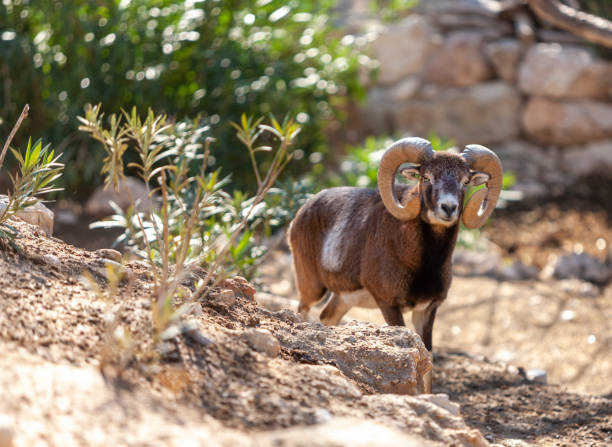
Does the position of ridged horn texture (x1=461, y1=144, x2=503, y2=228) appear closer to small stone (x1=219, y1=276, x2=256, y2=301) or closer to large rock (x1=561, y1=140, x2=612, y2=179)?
small stone (x1=219, y1=276, x2=256, y2=301)

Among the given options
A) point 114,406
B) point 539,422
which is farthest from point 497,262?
point 114,406

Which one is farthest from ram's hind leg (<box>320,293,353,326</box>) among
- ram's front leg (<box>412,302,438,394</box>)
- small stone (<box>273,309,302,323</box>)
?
small stone (<box>273,309,302,323</box>)

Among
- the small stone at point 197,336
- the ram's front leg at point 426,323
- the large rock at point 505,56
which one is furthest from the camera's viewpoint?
the large rock at point 505,56

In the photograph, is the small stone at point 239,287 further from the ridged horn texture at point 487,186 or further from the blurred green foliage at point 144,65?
the blurred green foliage at point 144,65

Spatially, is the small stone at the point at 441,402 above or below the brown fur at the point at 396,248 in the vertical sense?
above

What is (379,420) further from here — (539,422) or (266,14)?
(266,14)

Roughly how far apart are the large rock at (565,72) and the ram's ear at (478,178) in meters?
7.40

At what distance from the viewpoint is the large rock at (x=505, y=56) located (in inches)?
482

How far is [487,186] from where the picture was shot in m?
5.33

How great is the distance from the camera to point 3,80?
9.35 meters

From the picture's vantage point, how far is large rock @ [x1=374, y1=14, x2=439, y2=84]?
500 inches

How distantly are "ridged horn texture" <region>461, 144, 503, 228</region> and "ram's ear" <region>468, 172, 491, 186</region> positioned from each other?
0.17ft

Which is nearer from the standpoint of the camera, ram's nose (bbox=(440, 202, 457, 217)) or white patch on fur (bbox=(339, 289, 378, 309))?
ram's nose (bbox=(440, 202, 457, 217))

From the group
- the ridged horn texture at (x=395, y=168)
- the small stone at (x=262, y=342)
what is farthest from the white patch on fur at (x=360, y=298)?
the small stone at (x=262, y=342)
